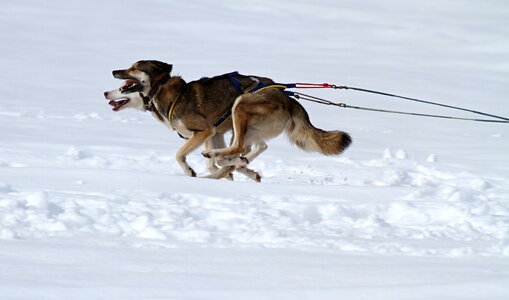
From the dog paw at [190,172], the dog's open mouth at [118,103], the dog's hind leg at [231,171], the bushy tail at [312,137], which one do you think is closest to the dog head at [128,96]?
the dog's open mouth at [118,103]

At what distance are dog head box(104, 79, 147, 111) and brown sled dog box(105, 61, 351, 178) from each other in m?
0.05

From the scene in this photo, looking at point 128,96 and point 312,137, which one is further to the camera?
point 128,96

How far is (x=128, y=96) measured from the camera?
272 inches

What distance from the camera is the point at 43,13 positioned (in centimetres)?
2434

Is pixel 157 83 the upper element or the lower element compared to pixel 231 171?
upper

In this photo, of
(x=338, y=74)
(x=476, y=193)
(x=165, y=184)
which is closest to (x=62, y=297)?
(x=165, y=184)

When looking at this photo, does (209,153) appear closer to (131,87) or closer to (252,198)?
(131,87)

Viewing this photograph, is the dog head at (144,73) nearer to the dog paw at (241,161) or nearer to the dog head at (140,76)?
the dog head at (140,76)

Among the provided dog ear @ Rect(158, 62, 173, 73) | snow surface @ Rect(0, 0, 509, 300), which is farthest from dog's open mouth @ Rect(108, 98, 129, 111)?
snow surface @ Rect(0, 0, 509, 300)

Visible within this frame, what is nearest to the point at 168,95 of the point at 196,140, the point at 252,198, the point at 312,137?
the point at 196,140

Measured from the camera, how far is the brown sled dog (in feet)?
22.2

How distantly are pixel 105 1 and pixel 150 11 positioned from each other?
168cm

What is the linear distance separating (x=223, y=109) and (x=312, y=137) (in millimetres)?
729

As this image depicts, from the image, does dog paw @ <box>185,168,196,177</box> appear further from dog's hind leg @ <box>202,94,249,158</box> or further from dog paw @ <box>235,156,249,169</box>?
dog paw @ <box>235,156,249,169</box>
